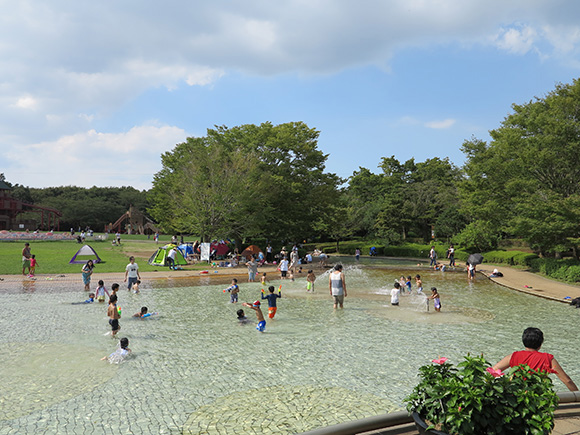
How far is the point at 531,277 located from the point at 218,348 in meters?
26.0

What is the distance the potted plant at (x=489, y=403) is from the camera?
429cm

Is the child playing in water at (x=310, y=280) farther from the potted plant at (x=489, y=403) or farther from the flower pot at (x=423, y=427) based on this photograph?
the potted plant at (x=489, y=403)

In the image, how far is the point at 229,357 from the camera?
1023cm

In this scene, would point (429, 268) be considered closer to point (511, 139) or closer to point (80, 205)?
point (511, 139)

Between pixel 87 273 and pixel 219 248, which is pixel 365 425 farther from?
pixel 219 248

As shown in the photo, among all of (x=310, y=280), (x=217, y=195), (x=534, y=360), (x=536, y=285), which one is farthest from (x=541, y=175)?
(x=534, y=360)

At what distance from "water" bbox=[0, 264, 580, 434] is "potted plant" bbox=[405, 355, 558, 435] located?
2.55 m

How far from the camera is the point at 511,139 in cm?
3253

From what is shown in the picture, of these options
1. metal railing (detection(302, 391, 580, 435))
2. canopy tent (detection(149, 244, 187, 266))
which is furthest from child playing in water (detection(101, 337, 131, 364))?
canopy tent (detection(149, 244, 187, 266))

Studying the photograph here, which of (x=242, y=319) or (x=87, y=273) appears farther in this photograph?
(x=87, y=273)

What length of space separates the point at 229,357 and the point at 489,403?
23.3 ft

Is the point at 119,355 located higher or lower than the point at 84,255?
lower

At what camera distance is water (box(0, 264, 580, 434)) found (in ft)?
22.7

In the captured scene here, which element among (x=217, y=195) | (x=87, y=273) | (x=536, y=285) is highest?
(x=217, y=195)
